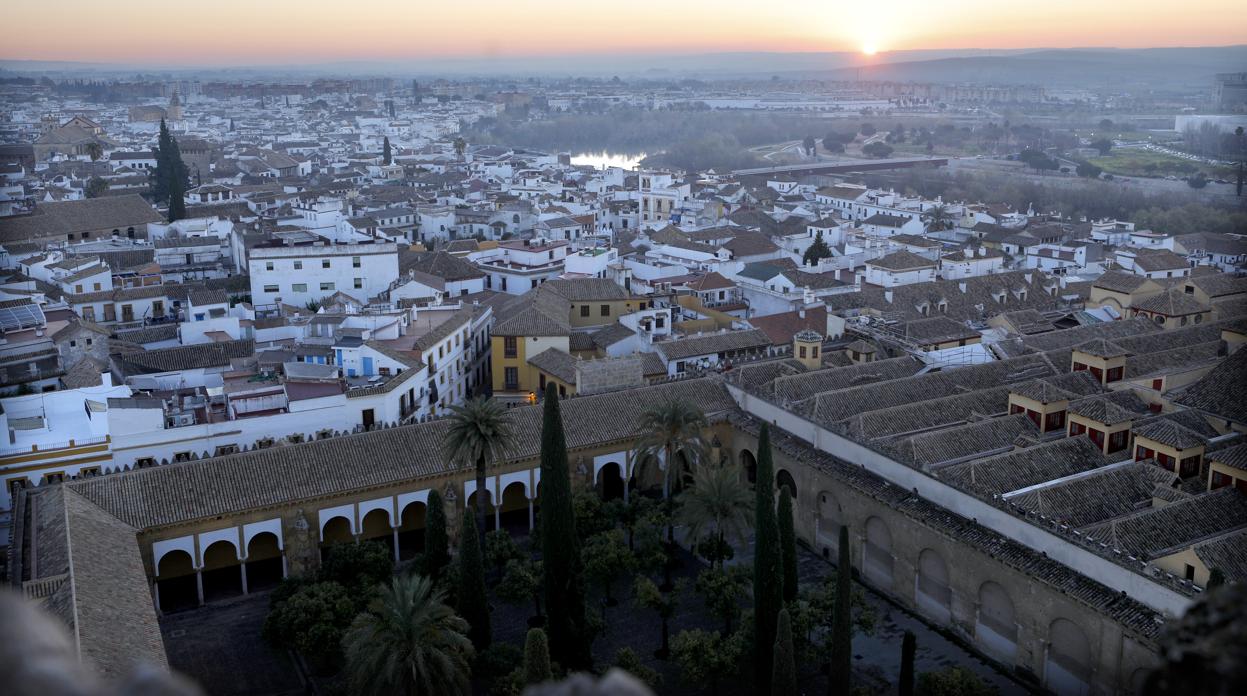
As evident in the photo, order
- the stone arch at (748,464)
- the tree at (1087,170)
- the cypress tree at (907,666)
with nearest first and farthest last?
the cypress tree at (907,666), the stone arch at (748,464), the tree at (1087,170)

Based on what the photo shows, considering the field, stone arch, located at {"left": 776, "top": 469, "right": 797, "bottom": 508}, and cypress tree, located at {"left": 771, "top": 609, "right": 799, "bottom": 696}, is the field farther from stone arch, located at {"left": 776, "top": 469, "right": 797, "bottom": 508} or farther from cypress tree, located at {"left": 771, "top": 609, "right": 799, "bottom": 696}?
cypress tree, located at {"left": 771, "top": 609, "right": 799, "bottom": 696}

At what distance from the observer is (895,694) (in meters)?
18.1

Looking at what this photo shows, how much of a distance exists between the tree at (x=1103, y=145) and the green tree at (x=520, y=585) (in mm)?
93990

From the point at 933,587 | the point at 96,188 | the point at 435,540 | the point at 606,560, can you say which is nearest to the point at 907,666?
the point at 933,587

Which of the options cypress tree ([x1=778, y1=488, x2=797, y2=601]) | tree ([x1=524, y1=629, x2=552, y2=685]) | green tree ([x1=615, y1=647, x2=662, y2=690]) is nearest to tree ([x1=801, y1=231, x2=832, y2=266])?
cypress tree ([x1=778, y1=488, x2=797, y2=601])

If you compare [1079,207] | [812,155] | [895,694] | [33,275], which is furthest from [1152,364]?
[812,155]

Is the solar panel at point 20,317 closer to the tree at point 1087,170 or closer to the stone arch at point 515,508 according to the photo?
the stone arch at point 515,508

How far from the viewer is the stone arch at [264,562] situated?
889 inches

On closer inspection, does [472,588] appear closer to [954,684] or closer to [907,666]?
[907,666]

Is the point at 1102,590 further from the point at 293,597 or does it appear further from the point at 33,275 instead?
the point at 33,275

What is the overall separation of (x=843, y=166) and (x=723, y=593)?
87.6m

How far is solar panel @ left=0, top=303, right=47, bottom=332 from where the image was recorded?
29203 mm

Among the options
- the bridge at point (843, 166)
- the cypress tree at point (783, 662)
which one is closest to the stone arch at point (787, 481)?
the cypress tree at point (783, 662)

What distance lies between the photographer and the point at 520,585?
20453mm
